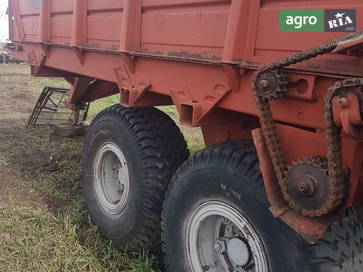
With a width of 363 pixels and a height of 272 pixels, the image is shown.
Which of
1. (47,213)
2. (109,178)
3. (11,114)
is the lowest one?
(47,213)

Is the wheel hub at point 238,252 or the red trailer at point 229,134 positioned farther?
the wheel hub at point 238,252

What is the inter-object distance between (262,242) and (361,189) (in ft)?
1.91

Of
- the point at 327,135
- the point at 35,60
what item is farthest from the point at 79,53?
the point at 327,135

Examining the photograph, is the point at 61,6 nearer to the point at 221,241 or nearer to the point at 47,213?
the point at 47,213

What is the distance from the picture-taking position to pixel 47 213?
4.12 metres

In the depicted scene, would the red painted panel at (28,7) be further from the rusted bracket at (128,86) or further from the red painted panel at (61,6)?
the rusted bracket at (128,86)

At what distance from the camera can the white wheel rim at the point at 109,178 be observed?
3740mm

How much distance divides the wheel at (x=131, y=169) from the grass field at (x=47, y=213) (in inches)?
6.1

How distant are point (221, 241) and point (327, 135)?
104 centimetres

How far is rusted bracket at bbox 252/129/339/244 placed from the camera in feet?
6.41

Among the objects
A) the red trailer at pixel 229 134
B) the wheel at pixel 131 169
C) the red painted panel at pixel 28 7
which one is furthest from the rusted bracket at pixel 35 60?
the wheel at pixel 131 169

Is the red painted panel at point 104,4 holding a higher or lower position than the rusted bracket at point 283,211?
higher

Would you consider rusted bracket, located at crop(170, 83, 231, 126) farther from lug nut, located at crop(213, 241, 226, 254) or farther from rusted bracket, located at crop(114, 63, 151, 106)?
lug nut, located at crop(213, 241, 226, 254)

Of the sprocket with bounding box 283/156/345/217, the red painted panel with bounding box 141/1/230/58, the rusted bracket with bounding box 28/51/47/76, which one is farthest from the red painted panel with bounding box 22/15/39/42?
the sprocket with bounding box 283/156/345/217
